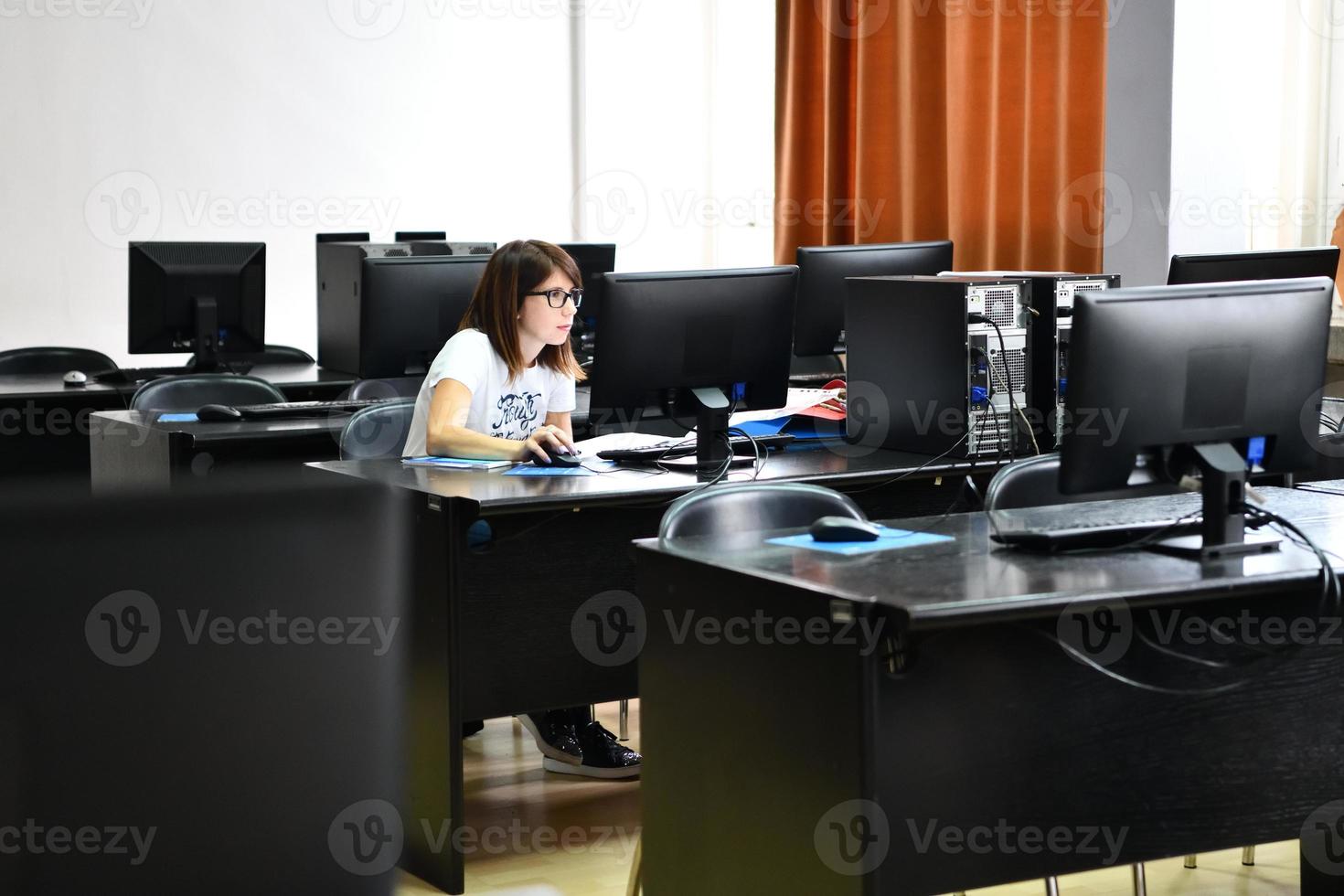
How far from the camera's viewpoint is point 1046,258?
16.9ft

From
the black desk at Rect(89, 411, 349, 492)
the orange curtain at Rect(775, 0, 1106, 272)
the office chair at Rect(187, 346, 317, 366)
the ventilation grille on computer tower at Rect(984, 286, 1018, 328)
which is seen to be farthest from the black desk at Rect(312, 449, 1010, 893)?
the office chair at Rect(187, 346, 317, 366)

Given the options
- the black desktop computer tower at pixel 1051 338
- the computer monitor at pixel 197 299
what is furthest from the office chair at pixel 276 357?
the black desktop computer tower at pixel 1051 338

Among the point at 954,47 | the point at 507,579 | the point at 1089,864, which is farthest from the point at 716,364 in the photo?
the point at 954,47

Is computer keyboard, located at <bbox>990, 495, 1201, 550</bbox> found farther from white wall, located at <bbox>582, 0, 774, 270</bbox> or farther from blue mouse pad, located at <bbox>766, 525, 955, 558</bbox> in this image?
white wall, located at <bbox>582, 0, 774, 270</bbox>

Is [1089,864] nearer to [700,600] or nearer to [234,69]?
[700,600]

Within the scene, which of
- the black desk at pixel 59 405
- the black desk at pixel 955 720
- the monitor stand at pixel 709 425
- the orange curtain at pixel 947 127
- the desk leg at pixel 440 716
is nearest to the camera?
the black desk at pixel 955 720

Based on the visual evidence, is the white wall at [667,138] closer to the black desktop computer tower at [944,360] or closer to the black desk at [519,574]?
the black desktop computer tower at [944,360]

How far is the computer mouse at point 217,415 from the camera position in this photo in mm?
3861

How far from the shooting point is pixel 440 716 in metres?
2.77

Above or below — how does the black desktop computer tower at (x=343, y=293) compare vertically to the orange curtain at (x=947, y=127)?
below

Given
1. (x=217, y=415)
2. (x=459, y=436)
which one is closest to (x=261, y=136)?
(x=217, y=415)

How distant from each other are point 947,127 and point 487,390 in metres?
2.77

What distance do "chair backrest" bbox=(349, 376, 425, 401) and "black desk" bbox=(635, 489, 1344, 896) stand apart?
2386 millimetres

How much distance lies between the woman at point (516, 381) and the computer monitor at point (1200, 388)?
1374 mm
